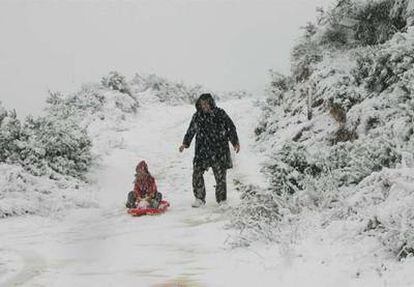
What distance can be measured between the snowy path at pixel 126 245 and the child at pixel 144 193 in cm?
30

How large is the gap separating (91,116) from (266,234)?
725 inches

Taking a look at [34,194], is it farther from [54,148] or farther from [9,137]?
[54,148]

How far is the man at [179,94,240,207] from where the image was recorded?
10.4m

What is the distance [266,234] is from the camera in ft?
20.1

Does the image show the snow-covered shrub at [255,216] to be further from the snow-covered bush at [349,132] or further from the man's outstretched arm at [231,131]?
the man's outstretched arm at [231,131]

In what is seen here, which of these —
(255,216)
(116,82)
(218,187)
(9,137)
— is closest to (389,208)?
(255,216)

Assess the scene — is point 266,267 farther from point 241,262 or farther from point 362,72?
point 362,72

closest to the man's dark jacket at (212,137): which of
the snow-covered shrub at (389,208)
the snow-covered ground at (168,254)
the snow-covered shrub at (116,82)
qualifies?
the snow-covered ground at (168,254)

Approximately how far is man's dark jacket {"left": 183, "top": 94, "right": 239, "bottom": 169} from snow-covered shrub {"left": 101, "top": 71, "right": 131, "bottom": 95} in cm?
1736

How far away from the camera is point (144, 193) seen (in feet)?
34.8

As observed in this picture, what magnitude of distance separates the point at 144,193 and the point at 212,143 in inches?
53.7

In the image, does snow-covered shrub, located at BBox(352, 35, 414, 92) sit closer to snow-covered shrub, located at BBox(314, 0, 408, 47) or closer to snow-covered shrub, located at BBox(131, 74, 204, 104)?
snow-covered shrub, located at BBox(314, 0, 408, 47)

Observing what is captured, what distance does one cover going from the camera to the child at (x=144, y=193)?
33.1ft

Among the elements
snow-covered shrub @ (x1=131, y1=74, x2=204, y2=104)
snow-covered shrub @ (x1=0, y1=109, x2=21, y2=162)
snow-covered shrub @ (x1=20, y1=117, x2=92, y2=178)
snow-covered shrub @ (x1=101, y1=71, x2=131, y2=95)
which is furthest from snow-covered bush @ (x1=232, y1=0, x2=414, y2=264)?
snow-covered shrub @ (x1=131, y1=74, x2=204, y2=104)
